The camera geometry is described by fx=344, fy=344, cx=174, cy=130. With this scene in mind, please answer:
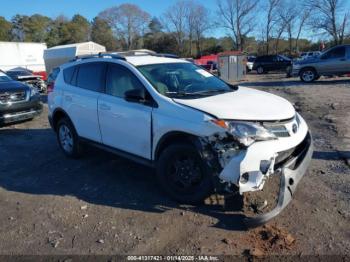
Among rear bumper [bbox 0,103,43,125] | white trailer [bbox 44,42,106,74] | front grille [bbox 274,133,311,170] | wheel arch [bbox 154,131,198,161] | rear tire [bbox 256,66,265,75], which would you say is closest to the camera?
front grille [bbox 274,133,311,170]

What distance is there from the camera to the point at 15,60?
1027 inches

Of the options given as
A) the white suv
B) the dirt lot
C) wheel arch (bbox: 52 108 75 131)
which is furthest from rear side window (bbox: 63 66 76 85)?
the dirt lot

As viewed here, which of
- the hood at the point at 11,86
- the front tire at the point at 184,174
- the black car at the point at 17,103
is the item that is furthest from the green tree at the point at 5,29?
the front tire at the point at 184,174

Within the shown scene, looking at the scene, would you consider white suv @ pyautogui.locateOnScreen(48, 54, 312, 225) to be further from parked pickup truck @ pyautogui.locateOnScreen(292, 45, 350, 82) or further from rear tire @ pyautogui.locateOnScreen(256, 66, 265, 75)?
rear tire @ pyautogui.locateOnScreen(256, 66, 265, 75)

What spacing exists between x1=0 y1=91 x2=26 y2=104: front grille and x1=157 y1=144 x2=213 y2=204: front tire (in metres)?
6.96

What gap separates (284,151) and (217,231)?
110 centimetres

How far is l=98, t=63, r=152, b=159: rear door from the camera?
4.44m

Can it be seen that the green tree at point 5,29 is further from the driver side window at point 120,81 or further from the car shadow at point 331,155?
the car shadow at point 331,155

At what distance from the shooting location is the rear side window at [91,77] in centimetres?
530

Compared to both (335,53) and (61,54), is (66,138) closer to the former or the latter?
(335,53)

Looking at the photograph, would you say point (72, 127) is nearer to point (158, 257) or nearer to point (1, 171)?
point (1, 171)

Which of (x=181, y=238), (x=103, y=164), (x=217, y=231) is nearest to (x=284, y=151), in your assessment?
(x=217, y=231)

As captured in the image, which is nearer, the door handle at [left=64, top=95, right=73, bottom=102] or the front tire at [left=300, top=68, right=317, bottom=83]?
the door handle at [left=64, top=95, right=73, bottom=102]

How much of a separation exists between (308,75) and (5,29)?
2784 inches
